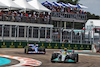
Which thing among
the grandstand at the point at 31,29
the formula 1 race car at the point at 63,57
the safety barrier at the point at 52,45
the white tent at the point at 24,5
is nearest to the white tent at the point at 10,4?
the grandstand at the point at 31,29

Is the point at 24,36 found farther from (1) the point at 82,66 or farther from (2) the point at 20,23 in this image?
(1) the point at 82,66

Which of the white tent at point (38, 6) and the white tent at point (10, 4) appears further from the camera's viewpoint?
the white tent at point (38, 6)

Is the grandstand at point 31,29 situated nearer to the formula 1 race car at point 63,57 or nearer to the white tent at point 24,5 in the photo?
the white tent at point 24,5

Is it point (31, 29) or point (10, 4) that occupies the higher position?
point (10, 4)

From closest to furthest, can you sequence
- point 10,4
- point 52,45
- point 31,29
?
point 52,45 < point 10,4 < point 31,29

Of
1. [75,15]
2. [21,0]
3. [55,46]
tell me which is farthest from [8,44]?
[75,15]

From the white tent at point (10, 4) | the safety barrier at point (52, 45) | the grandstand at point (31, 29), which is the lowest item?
the safety barrier at point (52, 45)

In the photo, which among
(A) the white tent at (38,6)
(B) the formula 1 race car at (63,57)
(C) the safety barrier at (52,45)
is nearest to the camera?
(B) the formula 1 race car at (63,57)

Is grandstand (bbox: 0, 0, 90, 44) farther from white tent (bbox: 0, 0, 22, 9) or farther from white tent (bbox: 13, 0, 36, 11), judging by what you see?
white tent (bbox: 0, 0, 22, 9)

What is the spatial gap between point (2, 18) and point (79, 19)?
17428mm

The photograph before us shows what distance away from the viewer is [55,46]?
36156mm

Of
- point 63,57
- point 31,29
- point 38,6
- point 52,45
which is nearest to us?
Result: point 63,57

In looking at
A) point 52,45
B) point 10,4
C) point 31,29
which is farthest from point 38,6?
point 52,45

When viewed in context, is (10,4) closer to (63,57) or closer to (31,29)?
(31,29)
